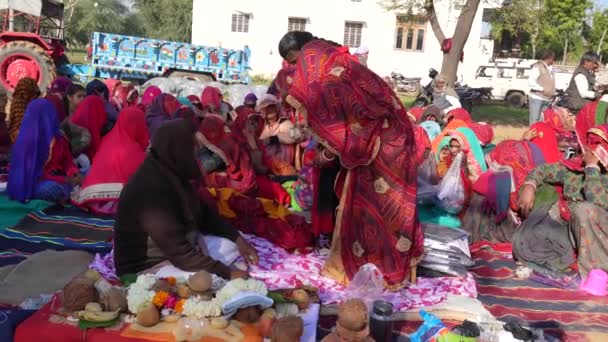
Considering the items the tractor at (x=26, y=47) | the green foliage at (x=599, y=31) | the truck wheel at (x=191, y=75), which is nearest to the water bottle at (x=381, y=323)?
the tractor at (x=26, y=47)

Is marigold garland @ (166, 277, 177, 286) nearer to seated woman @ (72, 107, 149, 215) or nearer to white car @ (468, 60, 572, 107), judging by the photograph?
seated woman @ (72, 107, 149, 215)

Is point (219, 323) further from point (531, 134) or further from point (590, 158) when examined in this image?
point (531, 134)

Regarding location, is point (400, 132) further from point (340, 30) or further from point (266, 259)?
point (340, 30)

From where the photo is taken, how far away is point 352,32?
22.2m

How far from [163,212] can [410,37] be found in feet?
67.8

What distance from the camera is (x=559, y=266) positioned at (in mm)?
4281

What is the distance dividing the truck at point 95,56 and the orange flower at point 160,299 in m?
9.56

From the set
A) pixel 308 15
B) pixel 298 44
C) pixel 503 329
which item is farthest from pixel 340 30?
pixel 503 329

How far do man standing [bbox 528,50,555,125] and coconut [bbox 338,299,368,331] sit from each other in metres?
7.19

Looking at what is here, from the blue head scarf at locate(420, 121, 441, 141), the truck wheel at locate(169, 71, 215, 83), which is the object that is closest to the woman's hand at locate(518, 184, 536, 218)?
the blue head scarf at locate(420, 121, 441, 141)

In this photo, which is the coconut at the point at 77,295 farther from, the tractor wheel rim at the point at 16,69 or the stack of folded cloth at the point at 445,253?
the tractor wheel rim at the point at 16,69

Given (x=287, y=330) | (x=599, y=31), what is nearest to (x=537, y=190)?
(x=287, y=330)

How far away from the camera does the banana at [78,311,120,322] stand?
8.08ft

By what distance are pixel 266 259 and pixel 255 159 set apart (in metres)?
2.34
